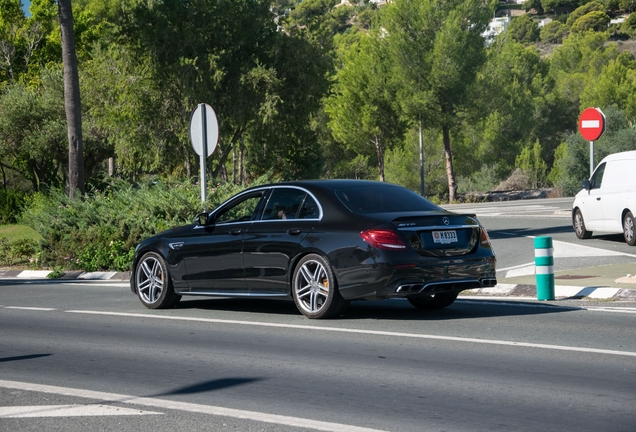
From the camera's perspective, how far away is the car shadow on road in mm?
11039

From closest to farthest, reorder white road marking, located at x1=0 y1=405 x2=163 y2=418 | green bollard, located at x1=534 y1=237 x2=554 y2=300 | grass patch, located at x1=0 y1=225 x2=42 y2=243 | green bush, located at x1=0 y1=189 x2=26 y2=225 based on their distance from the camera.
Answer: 1. white road marking, located at x1=0 y1=405 x2=163 y2=418
2. green bollard, located at x1=534 y1=237 x2=554 y2=300
3. grass patch, located at x1=0 y1=225 x2=42 y2=243
4. green bush, located at x1=0 y1=189 x2=26 y2=225

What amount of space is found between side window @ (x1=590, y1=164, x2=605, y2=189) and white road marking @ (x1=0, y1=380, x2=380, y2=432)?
1625 cm

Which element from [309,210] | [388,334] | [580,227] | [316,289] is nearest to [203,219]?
[309,210]

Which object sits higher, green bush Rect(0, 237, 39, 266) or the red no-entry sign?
the red no-entry sign

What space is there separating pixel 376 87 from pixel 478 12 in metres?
9.57

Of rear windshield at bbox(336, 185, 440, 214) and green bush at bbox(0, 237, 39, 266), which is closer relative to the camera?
rear windshield at bbox(336, 185, 440, 214)

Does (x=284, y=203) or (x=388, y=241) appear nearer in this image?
(x=388, y=241)

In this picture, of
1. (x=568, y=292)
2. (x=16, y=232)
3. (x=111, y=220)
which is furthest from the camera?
(x=16, y=232)

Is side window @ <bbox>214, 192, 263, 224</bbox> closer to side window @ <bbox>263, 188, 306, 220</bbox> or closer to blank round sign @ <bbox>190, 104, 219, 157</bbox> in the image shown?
side window @ <bbox>263, 188, 306, 220</bbox>

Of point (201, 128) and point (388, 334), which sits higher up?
point (201, 128)

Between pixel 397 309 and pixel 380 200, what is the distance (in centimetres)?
156

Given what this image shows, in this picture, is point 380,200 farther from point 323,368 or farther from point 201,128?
point 201,128

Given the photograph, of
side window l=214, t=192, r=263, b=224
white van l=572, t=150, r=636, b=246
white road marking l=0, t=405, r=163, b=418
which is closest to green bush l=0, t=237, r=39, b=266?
side window l=214, t=192, r=263, b=224

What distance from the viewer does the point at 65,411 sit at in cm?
642
